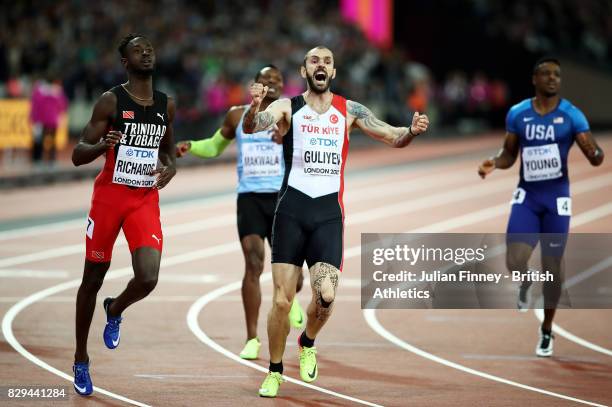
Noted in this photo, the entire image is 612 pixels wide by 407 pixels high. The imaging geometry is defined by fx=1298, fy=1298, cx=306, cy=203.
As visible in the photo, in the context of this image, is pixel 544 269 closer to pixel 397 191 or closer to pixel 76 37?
pixel 397 191

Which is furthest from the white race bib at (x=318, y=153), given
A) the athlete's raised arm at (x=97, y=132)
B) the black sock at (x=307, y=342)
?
the athlete's raised arm at (x=97, y=132)

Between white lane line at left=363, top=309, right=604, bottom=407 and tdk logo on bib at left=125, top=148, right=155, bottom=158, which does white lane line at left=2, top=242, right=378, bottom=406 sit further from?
tdk logo on bib at left=125, top=148, right=155, bottom=158

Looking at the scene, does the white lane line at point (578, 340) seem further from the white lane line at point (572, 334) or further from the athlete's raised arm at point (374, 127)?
the athlete's raised arm at point (374, 127)

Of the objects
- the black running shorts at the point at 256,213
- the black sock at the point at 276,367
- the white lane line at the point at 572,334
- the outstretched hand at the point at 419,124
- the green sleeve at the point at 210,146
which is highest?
the green sleeve at the point at 210,146

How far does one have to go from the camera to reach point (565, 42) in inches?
1793

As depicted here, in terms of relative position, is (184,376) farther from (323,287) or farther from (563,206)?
(563,206)

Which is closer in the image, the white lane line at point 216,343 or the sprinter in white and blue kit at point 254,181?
the white lane line at point 216,343

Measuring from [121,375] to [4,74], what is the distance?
19.8 meters

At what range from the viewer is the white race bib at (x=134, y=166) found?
845 centimetres

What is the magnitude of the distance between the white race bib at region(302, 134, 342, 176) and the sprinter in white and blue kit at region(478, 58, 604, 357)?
7.52ft

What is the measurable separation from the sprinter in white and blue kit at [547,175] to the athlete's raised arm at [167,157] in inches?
118

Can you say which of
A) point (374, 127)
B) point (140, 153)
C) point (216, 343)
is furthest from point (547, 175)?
point (140, 153)

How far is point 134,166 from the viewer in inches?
334

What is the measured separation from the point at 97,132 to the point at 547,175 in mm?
3840
